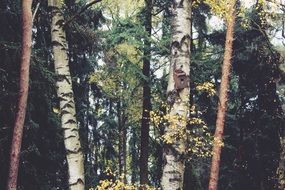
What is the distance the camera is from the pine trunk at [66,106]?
7664mm

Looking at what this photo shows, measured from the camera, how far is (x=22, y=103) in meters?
8.95

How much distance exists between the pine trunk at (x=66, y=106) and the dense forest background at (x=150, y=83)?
23 cm

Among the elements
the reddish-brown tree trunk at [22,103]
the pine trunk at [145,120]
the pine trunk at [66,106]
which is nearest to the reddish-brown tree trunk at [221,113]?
the pine trunk at [145,120]

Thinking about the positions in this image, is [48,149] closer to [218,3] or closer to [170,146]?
[218,3]

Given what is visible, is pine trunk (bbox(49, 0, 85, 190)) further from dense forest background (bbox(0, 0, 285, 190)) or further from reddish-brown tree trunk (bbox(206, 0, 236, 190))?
reddish-brown tree trunk (bbox(206, 0, 236, 190))

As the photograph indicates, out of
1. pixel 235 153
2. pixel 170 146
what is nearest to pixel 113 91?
pixel 235 153

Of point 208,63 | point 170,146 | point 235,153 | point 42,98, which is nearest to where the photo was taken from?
point 170,146

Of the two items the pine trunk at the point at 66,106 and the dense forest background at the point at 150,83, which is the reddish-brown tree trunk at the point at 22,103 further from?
the pine trunk at the point at 66,106

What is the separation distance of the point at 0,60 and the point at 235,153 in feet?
41.8

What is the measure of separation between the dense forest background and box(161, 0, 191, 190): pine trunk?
5.84 feet

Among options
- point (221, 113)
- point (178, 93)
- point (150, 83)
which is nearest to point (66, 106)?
point (178, 93)

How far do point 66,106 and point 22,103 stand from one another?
1.51 metres

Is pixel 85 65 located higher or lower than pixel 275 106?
higher

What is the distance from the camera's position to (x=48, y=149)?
14.3 m
